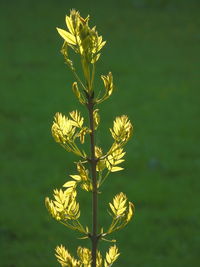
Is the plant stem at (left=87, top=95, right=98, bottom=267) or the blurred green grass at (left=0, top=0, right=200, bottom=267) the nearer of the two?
the plant stem at (left=87, top=95, right=98, bottom=267)

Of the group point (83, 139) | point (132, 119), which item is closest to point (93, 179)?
point (83, 139)

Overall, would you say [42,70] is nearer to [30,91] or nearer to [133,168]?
[30,91]

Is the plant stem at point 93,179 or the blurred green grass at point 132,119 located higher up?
the blurred green grass at point 132,119

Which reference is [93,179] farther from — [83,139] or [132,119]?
[132,119]

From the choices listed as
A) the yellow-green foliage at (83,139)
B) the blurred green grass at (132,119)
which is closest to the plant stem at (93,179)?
the yellow-green foliage at (83,139)

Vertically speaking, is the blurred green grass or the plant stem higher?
the blurred green grass

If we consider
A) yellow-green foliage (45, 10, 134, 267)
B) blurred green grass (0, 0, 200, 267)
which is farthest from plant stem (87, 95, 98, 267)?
blurred green grass (0, 0, 200, 267)

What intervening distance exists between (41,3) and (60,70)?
505 cm

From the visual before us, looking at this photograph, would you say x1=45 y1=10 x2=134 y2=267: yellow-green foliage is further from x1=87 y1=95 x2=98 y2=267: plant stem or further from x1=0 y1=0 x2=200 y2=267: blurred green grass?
x1=0 y1=0 x2=200 y2=267: blurred green grass

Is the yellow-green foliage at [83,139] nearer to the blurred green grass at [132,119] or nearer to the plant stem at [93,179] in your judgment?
the plant stem at [93,179]

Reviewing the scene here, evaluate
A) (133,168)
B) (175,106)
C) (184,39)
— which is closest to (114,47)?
(184,39)

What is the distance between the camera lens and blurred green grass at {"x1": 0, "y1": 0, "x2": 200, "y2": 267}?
18.1 feet

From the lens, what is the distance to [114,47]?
12.0 metres

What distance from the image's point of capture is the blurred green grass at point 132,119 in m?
5.50
